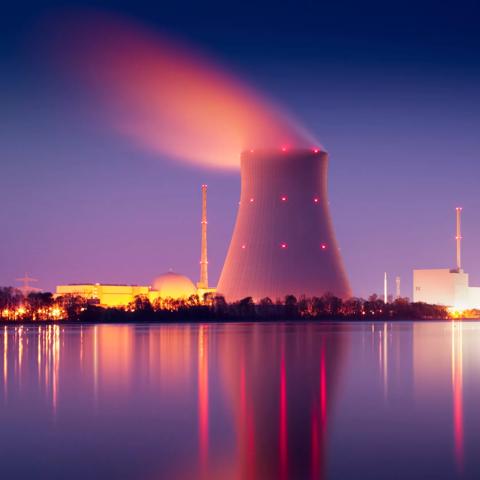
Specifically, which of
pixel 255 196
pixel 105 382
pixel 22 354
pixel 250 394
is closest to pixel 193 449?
pixel 250 394

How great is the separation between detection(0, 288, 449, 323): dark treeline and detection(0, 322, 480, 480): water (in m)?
26.2

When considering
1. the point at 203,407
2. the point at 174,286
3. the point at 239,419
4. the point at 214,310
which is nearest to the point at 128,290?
the point at 174,286

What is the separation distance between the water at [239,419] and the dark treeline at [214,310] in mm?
26172

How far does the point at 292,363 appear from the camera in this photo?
13.8m

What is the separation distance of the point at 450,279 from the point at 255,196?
24.7 m

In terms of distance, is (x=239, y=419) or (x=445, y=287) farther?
(x=445, y=287)

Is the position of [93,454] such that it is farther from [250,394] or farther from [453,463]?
[250,394]

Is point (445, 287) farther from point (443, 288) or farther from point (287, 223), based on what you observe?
point (287, 223)

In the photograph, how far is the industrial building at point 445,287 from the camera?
5588 cm

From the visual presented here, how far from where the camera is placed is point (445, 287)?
5597cm

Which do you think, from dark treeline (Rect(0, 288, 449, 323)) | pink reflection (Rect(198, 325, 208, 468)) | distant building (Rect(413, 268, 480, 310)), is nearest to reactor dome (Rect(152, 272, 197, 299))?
dark treeline (Rect(0, 288, 449, 323))

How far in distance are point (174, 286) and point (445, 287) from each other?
18.4 metres

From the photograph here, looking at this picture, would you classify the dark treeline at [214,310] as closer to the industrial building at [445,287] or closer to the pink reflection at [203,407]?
the industrial building at [445,287]

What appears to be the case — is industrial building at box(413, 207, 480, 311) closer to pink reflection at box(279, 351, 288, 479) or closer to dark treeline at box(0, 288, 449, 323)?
dark treeline at box(0, 288, 449, 323)
